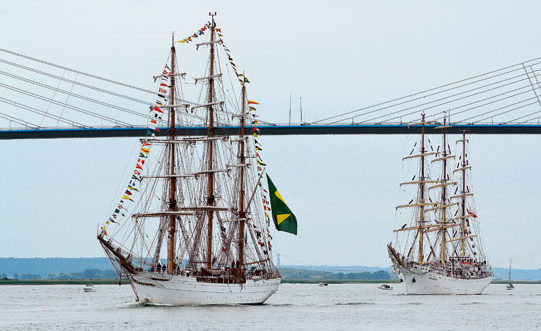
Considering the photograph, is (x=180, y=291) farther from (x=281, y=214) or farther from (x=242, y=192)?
(x=242, y=192)

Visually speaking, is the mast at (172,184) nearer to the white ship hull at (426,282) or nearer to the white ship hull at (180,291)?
the white ship hull at (180,291)

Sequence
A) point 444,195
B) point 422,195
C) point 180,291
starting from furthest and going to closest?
1. point 444,195
2. point 422,195
3. point 180,291

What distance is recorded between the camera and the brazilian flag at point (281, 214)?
58906 mm

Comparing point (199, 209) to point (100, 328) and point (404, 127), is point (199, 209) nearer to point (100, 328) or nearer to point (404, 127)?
point (100, 328)

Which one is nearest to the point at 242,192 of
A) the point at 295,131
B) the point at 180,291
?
the point at 180,291

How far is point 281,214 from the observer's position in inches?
2322

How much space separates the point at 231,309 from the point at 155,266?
4342 mm

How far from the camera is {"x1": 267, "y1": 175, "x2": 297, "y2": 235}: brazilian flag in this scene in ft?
193

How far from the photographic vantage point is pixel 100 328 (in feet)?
144

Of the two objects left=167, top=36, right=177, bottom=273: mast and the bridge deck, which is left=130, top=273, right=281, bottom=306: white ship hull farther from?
the bridge deck

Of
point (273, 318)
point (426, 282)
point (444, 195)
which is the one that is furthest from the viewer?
point (444, 195)

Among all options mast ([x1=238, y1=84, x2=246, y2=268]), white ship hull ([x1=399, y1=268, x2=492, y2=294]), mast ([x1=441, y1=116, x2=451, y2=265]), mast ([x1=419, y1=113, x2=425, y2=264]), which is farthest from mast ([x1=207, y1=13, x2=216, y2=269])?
mast ([x1=441, y1=116, x2=451, y2=265])

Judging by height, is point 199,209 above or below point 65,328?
above

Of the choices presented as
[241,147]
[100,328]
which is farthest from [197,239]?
[100,328]
